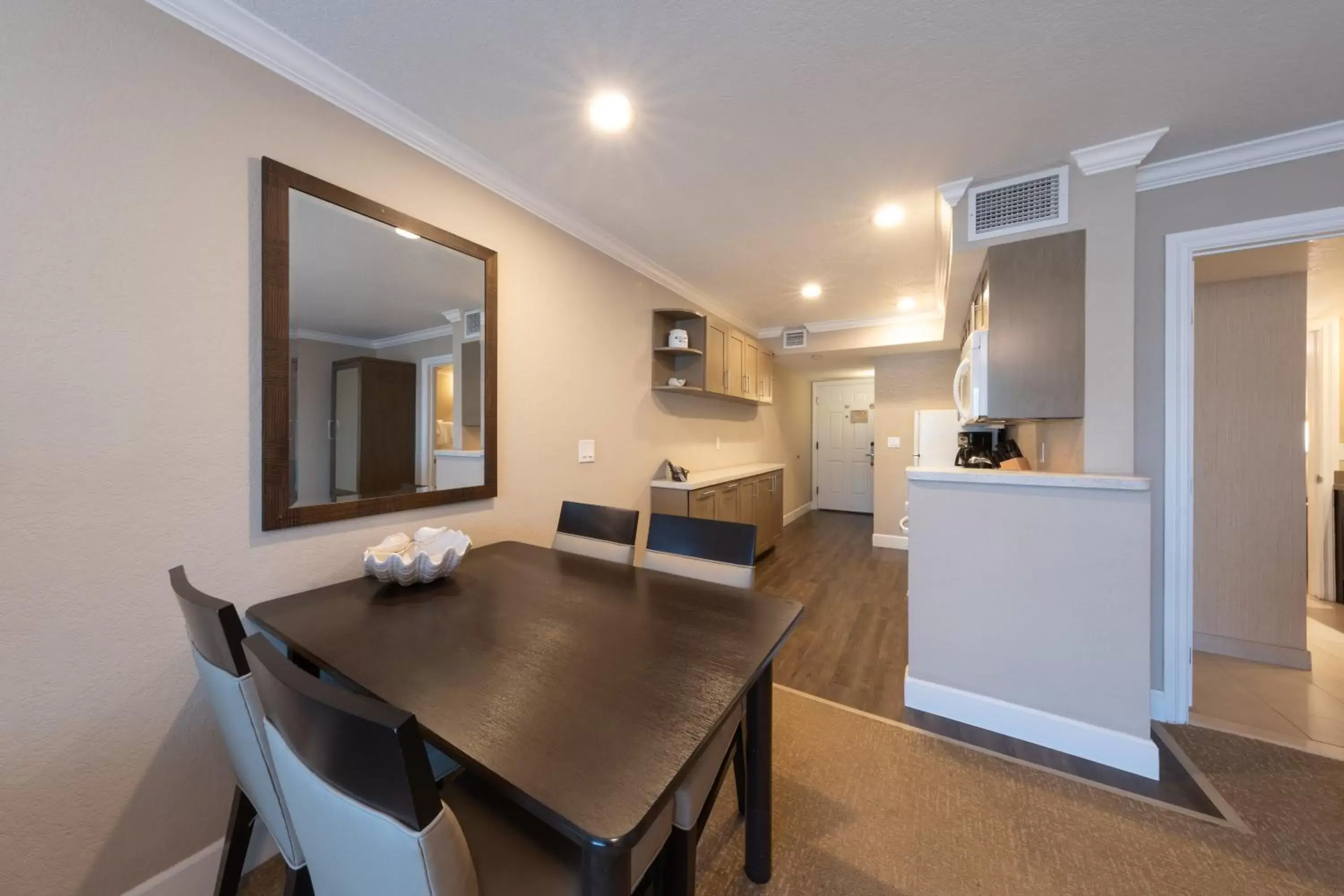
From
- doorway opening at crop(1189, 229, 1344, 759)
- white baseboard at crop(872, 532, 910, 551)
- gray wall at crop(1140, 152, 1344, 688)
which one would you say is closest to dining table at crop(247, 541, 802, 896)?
gray wall at crop(1140, 152, 1344, 688)

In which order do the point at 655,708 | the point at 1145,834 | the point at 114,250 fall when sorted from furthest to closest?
the point at 1145,834 < the point at 114,250 < the point at 655,708

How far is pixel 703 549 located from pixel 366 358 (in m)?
1.43

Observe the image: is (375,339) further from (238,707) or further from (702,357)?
(702,357)

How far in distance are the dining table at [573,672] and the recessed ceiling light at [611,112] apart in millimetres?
1697

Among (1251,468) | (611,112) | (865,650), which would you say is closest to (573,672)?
(611,112)

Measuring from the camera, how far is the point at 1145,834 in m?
1.41

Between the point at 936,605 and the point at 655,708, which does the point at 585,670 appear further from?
the point at 936,605

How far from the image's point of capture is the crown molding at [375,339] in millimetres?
1455

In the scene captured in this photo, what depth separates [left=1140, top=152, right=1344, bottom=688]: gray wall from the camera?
185cm

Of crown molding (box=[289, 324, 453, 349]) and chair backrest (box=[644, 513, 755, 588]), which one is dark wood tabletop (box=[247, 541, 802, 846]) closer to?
chair backrest (box=[644, 513, 755, 588])

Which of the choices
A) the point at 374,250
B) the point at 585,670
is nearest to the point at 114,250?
the point at 374,250

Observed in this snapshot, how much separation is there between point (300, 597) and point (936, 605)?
245cm

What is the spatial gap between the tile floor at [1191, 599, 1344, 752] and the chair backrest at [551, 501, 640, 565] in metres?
2.63

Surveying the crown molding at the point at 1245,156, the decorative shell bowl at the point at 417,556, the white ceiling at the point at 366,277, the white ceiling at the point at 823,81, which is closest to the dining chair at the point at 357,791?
the decorative shell bowl at the point at 417,556
